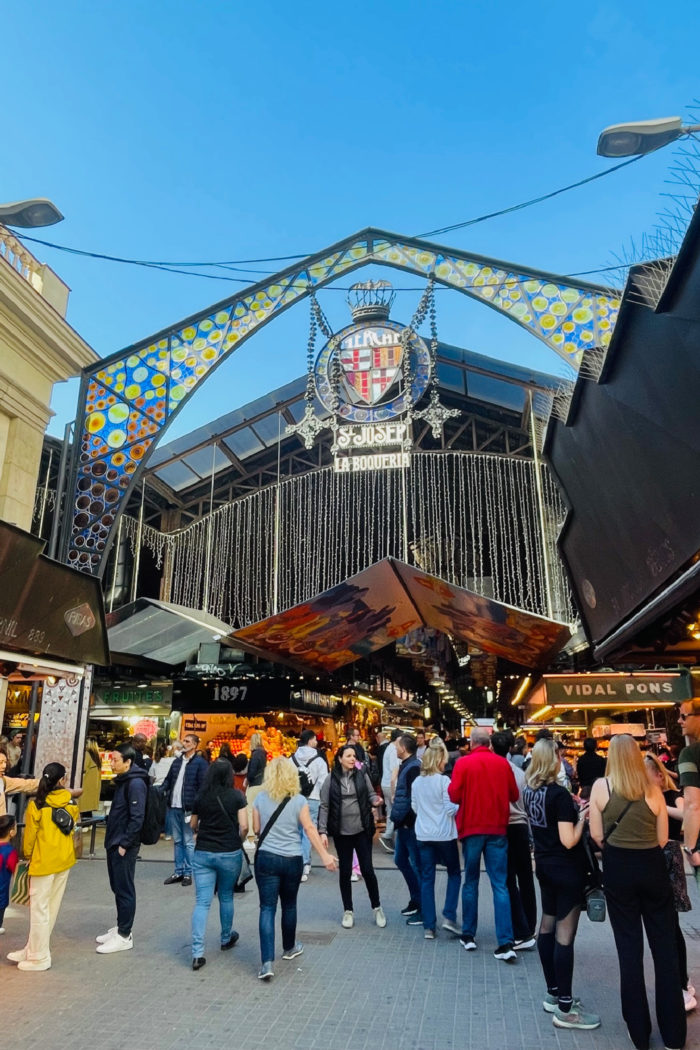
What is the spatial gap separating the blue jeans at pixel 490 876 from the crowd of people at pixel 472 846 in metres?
0.01

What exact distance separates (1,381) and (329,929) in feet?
24.2

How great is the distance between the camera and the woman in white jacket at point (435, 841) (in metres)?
5.52

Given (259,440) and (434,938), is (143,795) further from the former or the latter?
(259,440)

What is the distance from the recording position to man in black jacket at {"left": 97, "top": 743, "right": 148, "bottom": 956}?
5.22 metres

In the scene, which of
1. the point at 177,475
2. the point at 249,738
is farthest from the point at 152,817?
the point at 177,475

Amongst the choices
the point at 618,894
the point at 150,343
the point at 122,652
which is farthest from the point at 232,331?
the point at 618,894

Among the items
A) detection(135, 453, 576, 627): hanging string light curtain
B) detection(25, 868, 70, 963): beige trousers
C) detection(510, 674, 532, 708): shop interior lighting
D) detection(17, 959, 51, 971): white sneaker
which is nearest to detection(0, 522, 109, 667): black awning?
detection(25, 868, 70, 963): beige trousers

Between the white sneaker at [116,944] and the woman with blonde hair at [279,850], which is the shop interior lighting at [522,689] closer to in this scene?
the woman with blonde hair at [279,850]

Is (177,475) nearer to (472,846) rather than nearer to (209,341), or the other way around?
(209,341)

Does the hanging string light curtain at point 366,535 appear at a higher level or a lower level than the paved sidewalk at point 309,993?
higher

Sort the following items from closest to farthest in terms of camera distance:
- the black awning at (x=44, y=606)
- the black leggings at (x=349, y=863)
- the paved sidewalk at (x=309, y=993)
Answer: the paved sidewalk at (x=309, y=993), the black leggings at (x=349, y=863), the black awning at (x=44, y=606)

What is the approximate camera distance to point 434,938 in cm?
538

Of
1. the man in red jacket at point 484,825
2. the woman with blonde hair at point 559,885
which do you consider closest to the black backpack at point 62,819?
the man in red jacket at point 484,825

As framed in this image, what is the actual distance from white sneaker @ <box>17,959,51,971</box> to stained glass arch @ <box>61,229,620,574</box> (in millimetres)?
5667
